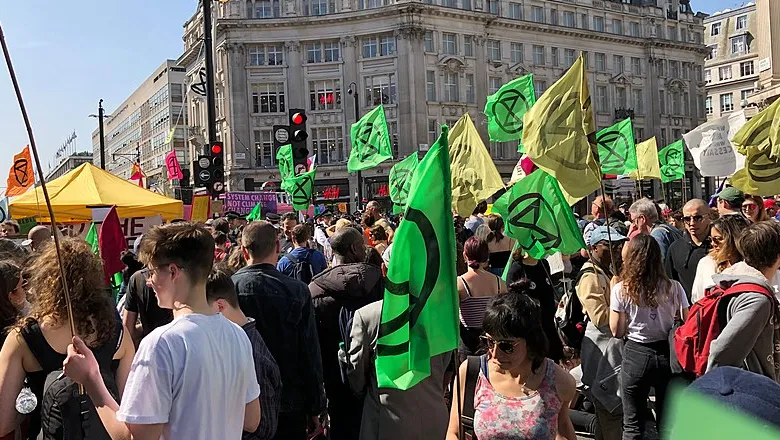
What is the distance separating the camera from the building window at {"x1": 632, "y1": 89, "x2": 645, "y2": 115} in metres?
65.6

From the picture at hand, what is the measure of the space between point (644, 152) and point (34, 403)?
21.3 metres

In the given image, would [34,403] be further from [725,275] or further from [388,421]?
[725,275]

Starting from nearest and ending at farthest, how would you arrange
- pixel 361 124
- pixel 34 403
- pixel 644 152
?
pixel 34 403
pixel 361 124
pixel 644 152

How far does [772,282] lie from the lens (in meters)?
5.02

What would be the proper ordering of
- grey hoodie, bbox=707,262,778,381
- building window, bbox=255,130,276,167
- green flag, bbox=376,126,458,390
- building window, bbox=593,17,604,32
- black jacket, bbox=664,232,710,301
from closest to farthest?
green flag, bbox=376,126,458,390 < grey hoodie, bbox=707,262,778,381 < black jacket, bbox=664,232,710,301 < building window, bbox=255,130,276,167 < building window, bbox=593,17,604,32

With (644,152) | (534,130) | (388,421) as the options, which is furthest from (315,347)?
(644,152)

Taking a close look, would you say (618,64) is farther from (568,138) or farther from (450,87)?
(568,138)

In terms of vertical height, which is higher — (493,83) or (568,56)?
(568,56)

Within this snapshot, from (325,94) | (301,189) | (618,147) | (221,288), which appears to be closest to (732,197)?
(221,288)

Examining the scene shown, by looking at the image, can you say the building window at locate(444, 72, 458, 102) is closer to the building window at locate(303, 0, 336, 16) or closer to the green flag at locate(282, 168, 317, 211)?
the building window at locate(303, 0, 336, 16)

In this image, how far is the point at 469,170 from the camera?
39.8 ft

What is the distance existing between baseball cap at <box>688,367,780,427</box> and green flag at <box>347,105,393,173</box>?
14.5m

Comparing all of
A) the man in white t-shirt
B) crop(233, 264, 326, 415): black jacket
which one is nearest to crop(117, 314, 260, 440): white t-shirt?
the man in white t-shirt

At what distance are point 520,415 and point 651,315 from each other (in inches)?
79.6
